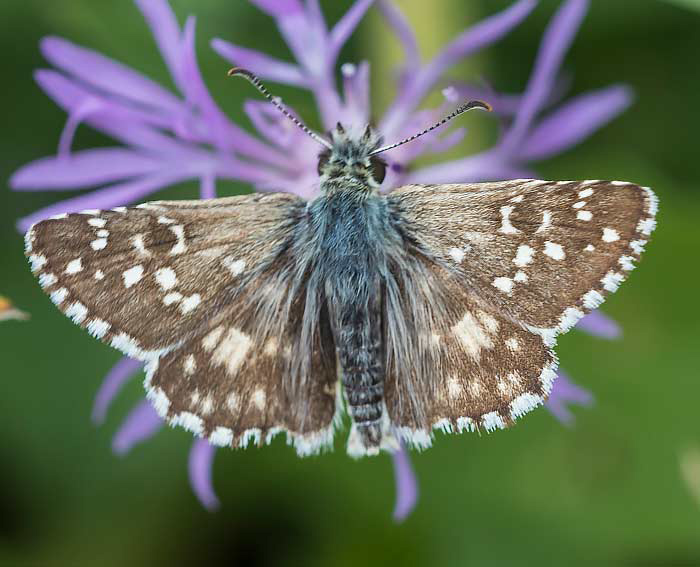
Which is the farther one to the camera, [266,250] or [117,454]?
[117,454]

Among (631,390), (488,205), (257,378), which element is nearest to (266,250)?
(257,378)

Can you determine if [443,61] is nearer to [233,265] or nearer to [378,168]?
[378,168]

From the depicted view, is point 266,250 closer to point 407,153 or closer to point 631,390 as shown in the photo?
point 407,153

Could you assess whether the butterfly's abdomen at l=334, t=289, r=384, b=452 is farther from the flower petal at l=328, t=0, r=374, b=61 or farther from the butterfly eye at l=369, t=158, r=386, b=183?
the flower petal at l=328, t=0, r=374, b=61

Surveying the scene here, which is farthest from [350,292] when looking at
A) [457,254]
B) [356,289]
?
[457,254]

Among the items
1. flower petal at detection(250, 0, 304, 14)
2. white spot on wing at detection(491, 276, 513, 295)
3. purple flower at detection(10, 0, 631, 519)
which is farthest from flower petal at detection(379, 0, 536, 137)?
white spot on wing at detection(491, 276, 513, 295)

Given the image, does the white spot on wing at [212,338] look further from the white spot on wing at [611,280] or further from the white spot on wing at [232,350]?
the white spot on wing at [611,280]
